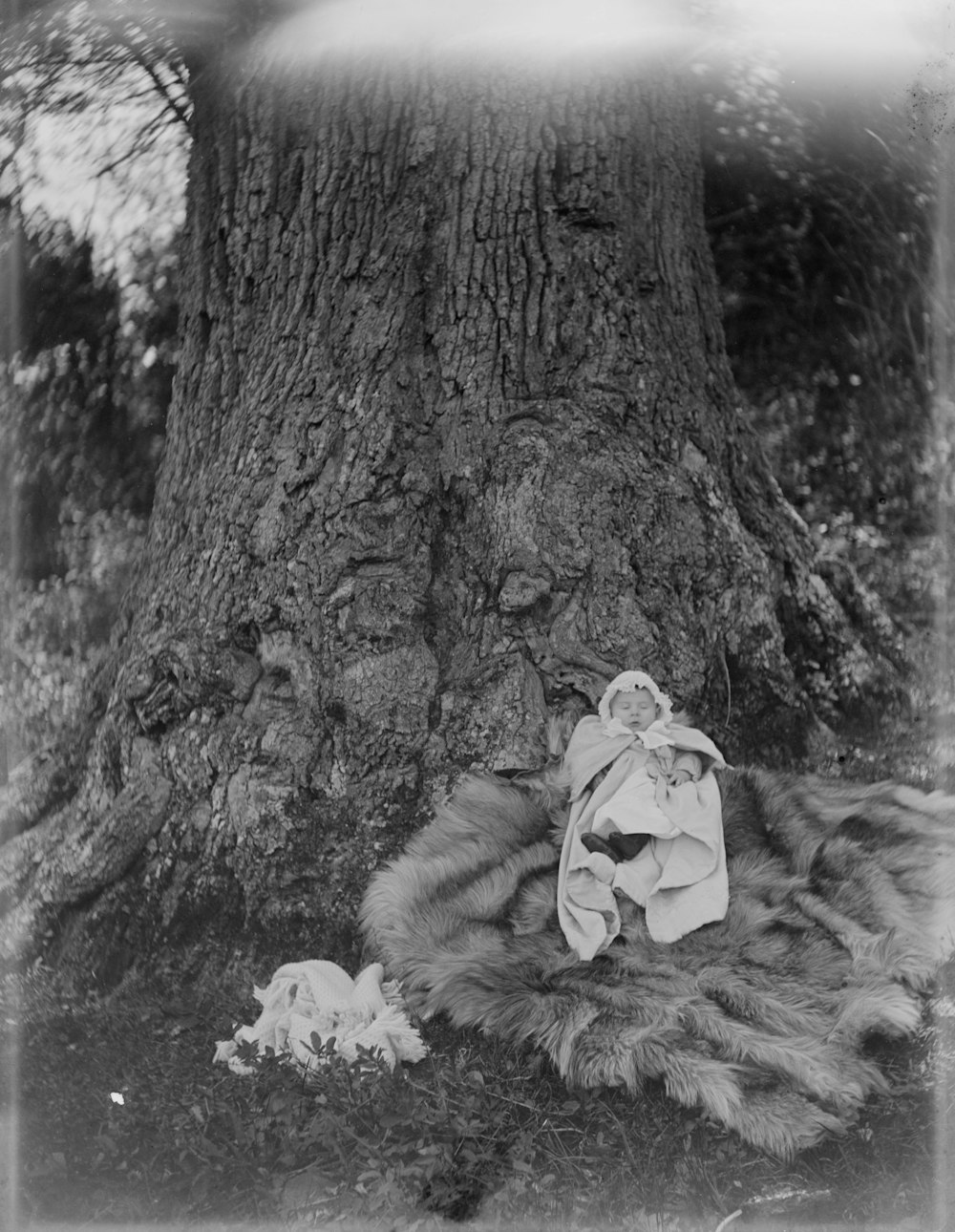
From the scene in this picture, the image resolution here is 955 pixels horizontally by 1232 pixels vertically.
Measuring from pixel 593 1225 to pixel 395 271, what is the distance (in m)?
2.61

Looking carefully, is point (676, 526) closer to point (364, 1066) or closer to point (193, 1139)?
point (364, 1066)

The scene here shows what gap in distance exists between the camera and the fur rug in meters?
2.82

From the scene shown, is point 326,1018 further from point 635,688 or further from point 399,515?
point 399,515

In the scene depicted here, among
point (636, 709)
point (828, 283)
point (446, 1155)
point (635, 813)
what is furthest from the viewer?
point (828, 283)

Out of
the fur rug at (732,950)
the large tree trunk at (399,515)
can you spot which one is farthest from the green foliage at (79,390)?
the fur rug at (732,950)

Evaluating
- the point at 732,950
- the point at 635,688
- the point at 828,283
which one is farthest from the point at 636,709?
the point at 828,283

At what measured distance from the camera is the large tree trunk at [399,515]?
3.41 metres

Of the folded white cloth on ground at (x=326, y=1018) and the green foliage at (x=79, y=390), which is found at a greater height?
the green foliage at (x=79, y=390)

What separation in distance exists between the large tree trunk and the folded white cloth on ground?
0.44 ft

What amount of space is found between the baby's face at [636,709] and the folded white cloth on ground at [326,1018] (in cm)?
90

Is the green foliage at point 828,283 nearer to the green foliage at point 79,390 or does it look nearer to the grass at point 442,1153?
the grass at point 442,1153

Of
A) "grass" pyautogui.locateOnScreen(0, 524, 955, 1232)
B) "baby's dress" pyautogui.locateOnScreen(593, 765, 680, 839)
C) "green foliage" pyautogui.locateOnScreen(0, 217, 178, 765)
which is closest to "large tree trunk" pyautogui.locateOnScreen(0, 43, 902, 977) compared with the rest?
"green foliage" pyautogui.locateOnScreen(0, 217, 178, 765)

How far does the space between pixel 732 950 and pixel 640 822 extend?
38 centimetres

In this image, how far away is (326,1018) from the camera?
122 inches
